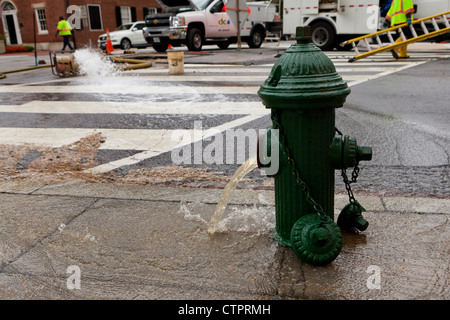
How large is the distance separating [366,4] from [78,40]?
2403 cm

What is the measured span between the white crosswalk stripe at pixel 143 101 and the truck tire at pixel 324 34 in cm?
397

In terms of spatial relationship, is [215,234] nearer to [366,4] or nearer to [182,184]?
[182,184]

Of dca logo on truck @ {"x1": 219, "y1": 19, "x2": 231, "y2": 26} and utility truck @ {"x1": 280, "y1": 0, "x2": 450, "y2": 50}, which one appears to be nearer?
utility truck @ {"x1": 280, "y1": 0, "x2": 450, "y2": 50}

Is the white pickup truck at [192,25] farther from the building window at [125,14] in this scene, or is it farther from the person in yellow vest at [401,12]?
the building window at [125,14]

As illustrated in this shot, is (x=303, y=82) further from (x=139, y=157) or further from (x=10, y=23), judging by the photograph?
(x=10, y=23)

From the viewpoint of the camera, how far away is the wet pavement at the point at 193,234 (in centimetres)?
212

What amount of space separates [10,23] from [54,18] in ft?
16.5

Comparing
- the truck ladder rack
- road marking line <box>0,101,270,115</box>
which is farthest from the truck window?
road marking line <box>0,101,270,115</box>

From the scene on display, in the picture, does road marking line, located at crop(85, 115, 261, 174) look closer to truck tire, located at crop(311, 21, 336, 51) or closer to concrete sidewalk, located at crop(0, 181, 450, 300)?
concrete sidewalk, located at crop(0, 181, 450, 300)

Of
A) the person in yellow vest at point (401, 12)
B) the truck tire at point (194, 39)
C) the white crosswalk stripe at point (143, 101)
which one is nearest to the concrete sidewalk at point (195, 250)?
the white crosswalk stripe at point (143, 101)

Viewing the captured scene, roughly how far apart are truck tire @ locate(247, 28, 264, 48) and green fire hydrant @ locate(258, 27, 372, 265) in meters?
17.8

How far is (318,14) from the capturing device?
50.1 ft

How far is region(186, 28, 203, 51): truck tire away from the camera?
55.0 feet

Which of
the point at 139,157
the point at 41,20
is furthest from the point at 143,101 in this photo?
the point at 41,20
